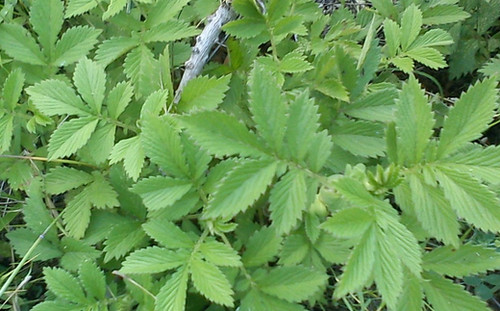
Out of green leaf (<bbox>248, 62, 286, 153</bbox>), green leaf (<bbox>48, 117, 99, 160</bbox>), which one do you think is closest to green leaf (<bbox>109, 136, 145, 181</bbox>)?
green leaf (<bbox>48, 117, 99, 160</bbox>)

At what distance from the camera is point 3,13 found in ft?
6.08

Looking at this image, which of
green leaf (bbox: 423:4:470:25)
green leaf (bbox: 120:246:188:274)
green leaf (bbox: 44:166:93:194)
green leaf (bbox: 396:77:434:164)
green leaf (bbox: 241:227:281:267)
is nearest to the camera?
green leaf (bbox: 396:77:434:164)

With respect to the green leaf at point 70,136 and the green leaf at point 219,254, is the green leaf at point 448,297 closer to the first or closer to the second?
the green leaf at point 219,254

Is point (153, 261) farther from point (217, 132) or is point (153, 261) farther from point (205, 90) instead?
point (205, 90)

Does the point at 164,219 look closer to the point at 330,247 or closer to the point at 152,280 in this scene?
the point at 152,280

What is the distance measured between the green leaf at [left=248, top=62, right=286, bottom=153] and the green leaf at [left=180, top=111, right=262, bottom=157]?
47 millimetres

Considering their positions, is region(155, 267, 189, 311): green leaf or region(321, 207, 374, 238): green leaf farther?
region(155, 267, 189, 311): green leaf

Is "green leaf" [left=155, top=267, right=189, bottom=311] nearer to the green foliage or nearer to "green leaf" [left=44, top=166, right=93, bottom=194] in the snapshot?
the green foliage

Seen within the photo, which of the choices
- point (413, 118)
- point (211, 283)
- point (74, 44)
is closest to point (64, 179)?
point (74, 44)

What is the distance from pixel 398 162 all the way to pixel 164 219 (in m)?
0.62

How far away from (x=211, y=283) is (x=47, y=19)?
1060mm

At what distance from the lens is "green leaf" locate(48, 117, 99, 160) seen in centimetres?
155

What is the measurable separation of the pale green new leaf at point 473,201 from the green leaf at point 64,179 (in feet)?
3.58

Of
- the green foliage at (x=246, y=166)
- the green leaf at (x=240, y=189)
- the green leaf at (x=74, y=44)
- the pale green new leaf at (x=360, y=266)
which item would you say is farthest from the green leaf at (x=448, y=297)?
the green leaf at (x=74, y=44)
